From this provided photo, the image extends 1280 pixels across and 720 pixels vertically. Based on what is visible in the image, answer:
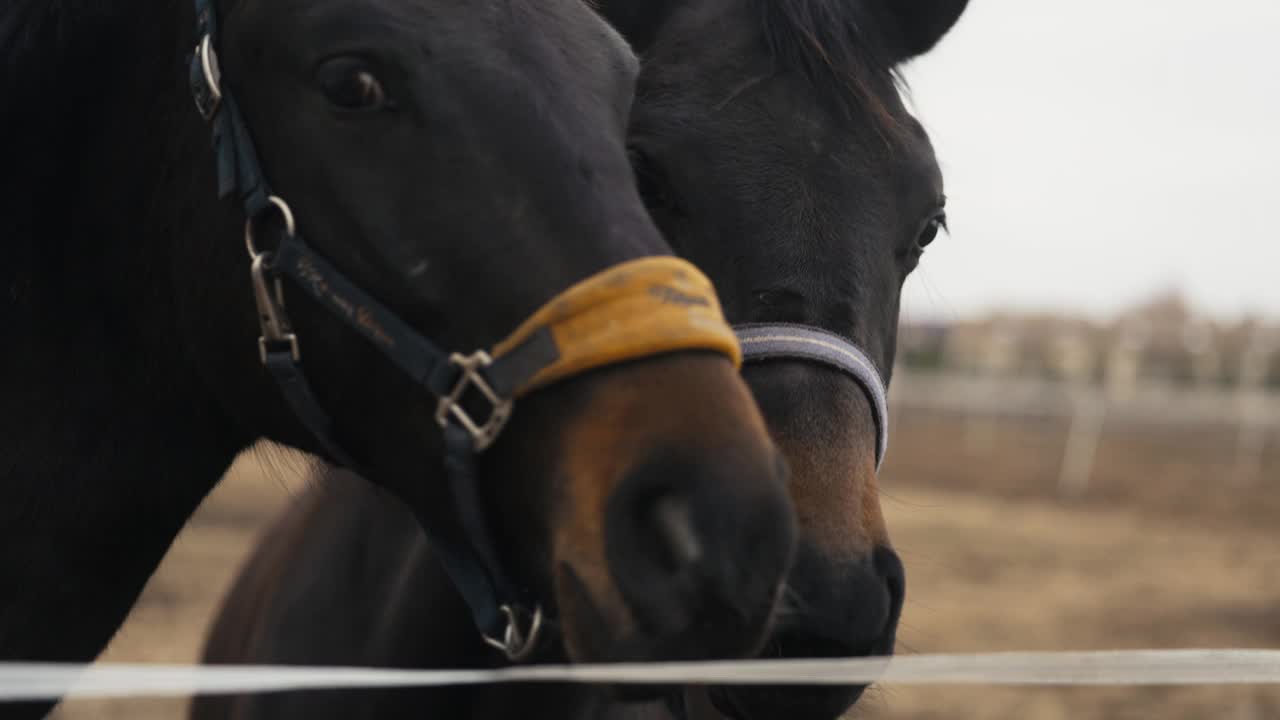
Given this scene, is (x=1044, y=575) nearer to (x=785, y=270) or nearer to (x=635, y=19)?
(x=635, y=19)

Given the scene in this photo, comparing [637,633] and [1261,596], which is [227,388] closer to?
[637,633]

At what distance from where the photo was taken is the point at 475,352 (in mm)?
1711

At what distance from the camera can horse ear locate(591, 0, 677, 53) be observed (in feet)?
9.63

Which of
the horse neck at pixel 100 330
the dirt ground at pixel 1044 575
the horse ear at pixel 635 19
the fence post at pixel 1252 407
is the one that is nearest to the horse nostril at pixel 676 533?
the horse neck at pixel 100 330

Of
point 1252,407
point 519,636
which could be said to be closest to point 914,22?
point 519,636

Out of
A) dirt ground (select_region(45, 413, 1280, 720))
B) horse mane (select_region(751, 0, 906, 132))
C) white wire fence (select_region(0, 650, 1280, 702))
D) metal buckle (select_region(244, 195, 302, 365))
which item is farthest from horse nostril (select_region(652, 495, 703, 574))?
dirt ground (select_region(45, 413, 1280, 720))

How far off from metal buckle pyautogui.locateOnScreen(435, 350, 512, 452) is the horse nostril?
307 mm

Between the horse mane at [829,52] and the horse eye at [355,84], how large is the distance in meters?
1.20

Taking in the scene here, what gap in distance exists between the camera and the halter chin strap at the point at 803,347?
229 cm

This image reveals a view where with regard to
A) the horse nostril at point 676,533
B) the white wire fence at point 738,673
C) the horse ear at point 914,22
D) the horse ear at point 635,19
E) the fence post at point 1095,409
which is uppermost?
the horse nostril at point 676,533

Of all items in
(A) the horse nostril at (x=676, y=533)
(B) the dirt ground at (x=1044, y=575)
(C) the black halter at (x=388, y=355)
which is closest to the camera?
(A) the horse nostril at (x=676, y=533)

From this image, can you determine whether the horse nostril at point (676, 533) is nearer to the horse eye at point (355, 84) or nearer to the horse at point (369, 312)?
the horse at point (369, 312)

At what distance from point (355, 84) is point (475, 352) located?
1.57 ft

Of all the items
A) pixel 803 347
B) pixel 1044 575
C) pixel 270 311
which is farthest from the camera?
pixel 1044 575
